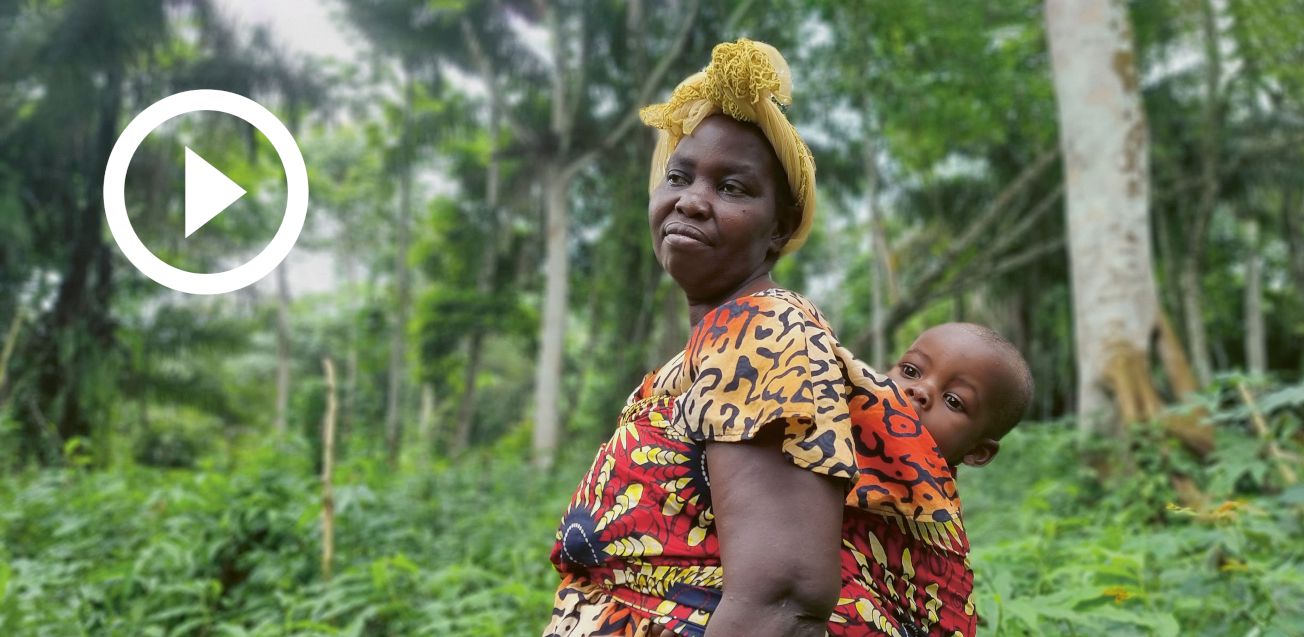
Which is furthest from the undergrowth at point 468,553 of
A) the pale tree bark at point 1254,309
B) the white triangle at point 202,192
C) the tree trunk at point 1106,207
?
the pale tree bark at point 1254,309

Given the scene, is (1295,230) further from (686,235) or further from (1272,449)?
(686,235)

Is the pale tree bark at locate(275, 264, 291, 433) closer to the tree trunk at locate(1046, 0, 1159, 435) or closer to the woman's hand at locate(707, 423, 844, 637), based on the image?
the tree trunk at locate(1046, 0, 1159, 435)

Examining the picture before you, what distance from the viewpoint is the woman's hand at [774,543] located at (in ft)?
3.43

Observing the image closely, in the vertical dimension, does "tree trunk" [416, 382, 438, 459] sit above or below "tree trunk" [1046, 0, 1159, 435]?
below

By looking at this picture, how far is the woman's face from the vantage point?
4.09ft

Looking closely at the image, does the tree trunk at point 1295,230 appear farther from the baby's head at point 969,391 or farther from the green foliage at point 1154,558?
the baby's head at point 969,391

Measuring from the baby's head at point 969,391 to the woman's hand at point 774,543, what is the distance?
38 centimetres

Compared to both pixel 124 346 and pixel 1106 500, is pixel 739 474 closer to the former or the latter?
pixel 1106 500

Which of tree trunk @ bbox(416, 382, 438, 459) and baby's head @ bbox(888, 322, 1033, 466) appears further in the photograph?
tree trunk @ bbox(416, 382, 438, 459)

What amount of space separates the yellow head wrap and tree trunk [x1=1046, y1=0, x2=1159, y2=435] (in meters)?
4.41

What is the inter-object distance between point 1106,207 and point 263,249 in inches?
172

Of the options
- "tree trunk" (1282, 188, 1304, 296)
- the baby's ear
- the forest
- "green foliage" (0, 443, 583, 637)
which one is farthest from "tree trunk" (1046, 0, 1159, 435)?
"tree trunk" (1282, 188, 1304, 296)

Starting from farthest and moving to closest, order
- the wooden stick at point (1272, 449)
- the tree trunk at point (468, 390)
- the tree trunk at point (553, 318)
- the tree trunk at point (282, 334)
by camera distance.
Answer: the tree trunk at point (282, 334) < the tree trunk at point (468, 390) < the tree trunk at point (553, 318) < the wooden stick at point (1272, 449)

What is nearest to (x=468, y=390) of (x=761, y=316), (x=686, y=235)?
(x=686, y=235)
